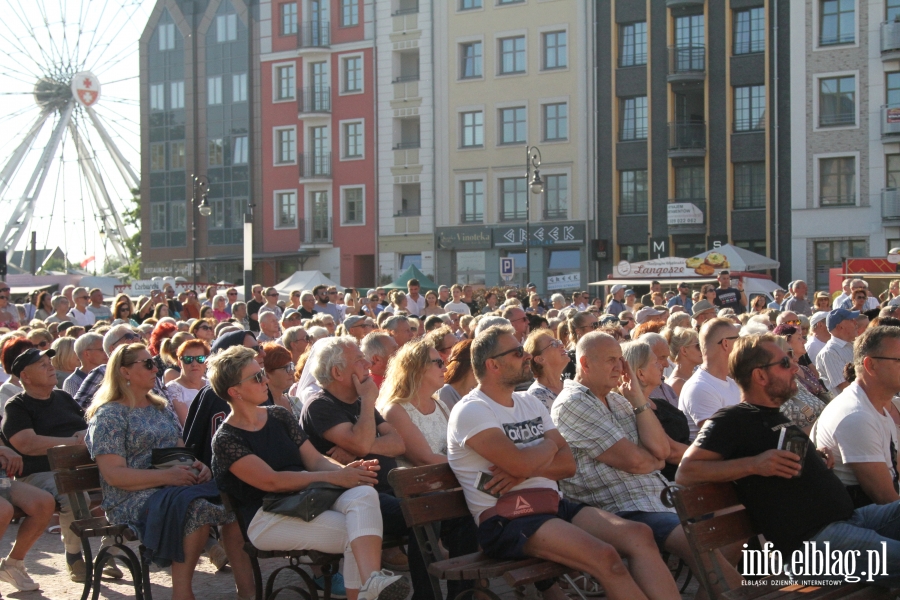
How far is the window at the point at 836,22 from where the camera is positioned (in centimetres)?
3641

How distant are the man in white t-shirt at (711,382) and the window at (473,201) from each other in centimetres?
3633

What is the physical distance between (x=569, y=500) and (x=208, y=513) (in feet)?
6.90

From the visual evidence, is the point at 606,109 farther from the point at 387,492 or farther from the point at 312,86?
the point at 387,492

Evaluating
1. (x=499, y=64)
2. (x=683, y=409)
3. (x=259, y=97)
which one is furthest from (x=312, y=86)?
(x=683, y=409)

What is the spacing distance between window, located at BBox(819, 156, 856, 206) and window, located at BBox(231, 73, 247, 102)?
1087 inches

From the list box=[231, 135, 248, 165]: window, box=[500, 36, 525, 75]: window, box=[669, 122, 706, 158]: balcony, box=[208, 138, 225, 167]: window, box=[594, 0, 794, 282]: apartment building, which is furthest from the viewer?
box=[208, 138, 225, 167]: window

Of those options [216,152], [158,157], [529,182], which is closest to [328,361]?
[529,182]

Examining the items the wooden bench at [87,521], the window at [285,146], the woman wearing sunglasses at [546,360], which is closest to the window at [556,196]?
the window at [285,146]

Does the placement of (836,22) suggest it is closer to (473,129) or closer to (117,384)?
(473,129)

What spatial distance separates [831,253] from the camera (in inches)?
1457

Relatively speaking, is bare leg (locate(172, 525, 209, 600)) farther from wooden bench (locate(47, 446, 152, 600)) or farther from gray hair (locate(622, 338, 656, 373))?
gray hair (locate(622, 338, 656, 373))

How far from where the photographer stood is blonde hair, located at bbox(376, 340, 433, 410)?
6988 mm

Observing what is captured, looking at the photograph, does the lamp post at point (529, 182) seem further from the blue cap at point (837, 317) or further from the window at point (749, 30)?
the blue cap at point (837, 317)

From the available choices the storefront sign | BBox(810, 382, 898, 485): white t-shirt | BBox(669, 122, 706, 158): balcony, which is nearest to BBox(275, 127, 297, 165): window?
the storefront sign
